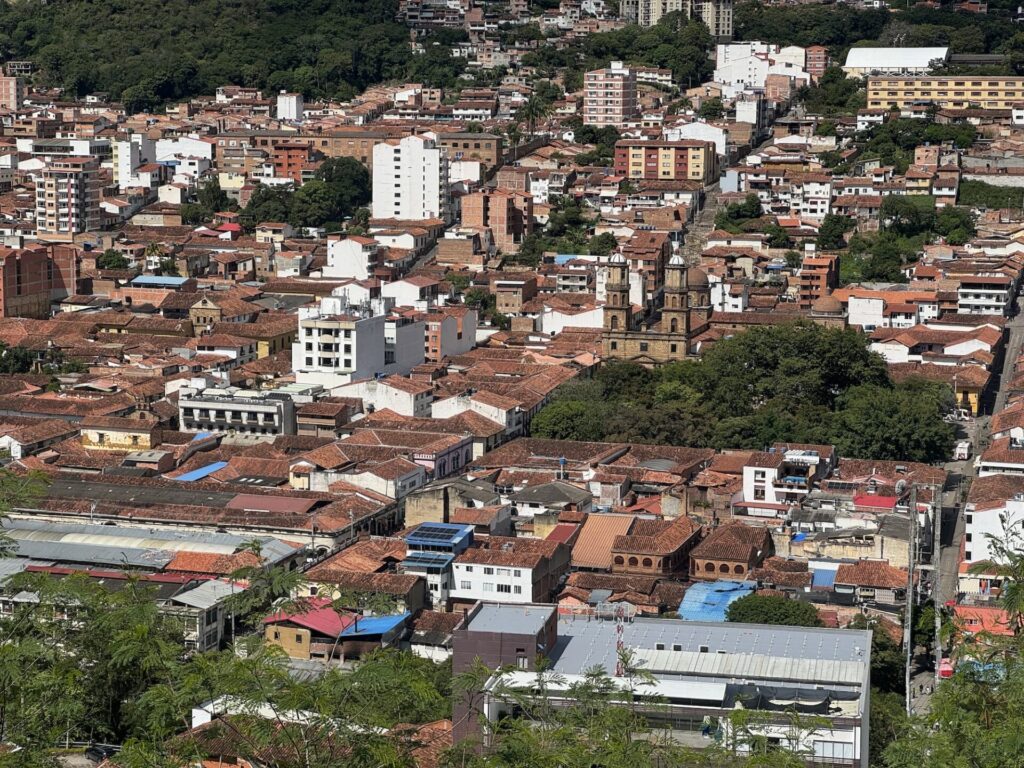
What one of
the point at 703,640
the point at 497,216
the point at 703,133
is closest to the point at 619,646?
the point at 703,640

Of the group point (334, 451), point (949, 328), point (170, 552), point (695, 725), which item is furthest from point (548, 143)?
point (695, 725)

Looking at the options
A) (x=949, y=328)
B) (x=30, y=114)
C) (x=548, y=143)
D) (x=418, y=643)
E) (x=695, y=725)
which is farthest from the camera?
(x=30, y=114)

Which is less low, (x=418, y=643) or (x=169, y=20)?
(x=169, y=20)

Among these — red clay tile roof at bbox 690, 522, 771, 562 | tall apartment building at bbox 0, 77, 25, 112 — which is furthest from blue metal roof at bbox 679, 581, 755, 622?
tall apartment building at bbox 0, 77, 25, 112

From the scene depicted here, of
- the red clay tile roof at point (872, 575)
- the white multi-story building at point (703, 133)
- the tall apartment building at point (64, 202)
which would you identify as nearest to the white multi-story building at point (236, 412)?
the red clay tile roof at point (872, 575)

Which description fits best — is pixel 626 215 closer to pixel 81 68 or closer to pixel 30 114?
pixel 30 114

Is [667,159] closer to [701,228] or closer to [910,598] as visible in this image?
[701,228]
